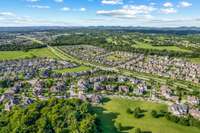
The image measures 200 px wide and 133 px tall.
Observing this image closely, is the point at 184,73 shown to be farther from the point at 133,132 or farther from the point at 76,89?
the point at 133,132

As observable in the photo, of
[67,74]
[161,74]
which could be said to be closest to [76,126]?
[67,74]

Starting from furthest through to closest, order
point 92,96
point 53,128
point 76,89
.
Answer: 1. point 76,89
2. point 92,96
3. point 53,128

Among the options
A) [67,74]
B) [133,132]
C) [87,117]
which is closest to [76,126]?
[87,117]

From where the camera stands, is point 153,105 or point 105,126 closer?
point 105,126

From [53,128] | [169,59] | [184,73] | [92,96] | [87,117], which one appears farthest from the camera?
[169,59]

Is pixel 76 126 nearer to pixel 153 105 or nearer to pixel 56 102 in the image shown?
pixel 56 102

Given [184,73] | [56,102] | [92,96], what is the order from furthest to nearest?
[184,73]
[92,96]
[56,102]
